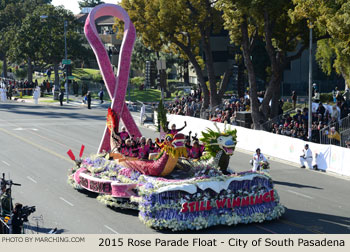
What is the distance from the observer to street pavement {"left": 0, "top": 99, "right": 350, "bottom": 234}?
20812mm

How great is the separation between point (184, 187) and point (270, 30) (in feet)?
67.5

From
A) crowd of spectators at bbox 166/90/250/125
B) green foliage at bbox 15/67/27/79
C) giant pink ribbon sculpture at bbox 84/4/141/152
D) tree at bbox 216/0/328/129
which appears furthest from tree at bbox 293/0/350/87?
green foliage at bbox 15/67/27/79

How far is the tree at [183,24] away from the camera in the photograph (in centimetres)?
4744

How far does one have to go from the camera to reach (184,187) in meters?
20.2

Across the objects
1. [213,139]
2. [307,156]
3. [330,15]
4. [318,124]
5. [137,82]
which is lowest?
[307,156]

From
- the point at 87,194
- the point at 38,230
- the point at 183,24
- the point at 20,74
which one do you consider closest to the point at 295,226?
the point at 38,230

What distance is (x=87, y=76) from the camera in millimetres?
88500

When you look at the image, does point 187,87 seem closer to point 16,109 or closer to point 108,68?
point 16,109

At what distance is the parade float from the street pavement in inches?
17.2

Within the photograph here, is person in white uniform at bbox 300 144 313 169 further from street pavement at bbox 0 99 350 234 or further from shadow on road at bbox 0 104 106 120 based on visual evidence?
shadow on road at bbox 0 104 106 120

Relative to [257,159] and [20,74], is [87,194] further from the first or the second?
[20,74]

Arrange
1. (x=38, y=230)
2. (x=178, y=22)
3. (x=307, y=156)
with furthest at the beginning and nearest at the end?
(x=178, y=22)
(x=307, y=156)
(x=38, y=230)

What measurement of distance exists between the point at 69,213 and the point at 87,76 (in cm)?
6715

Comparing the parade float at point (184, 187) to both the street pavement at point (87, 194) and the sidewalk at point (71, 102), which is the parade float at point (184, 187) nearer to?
the street pavement at point (87, 194)
